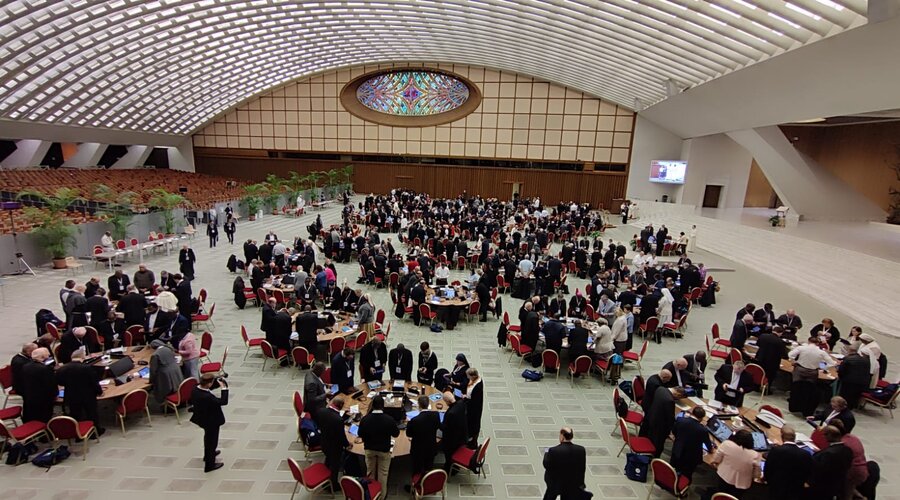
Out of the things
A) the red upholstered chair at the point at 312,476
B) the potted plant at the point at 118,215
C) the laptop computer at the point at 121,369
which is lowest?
the red upholstered chair at the point at 312,476

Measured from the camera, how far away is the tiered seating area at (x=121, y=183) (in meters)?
25.6

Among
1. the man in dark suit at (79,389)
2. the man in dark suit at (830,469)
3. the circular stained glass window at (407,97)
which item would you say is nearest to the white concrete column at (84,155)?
the circular stained glass window at (407,97)

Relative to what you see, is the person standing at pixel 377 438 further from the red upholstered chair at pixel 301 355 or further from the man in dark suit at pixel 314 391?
the red upholstered chair at pixel 301 355

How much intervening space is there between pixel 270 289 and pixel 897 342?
16.5m

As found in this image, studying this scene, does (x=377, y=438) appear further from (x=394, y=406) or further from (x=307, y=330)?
(x=307, y=330)

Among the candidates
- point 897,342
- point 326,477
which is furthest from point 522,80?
point 326,477

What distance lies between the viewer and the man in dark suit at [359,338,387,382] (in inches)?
308

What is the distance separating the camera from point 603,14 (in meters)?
17.9

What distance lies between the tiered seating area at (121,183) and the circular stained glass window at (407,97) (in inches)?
505

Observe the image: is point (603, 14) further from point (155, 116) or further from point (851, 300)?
point (155, 116)

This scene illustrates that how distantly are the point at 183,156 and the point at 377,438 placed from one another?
46721mm

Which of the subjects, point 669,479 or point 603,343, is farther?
point 603,343

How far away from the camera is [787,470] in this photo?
514 centimetres

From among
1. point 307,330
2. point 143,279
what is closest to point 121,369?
point 307,330
